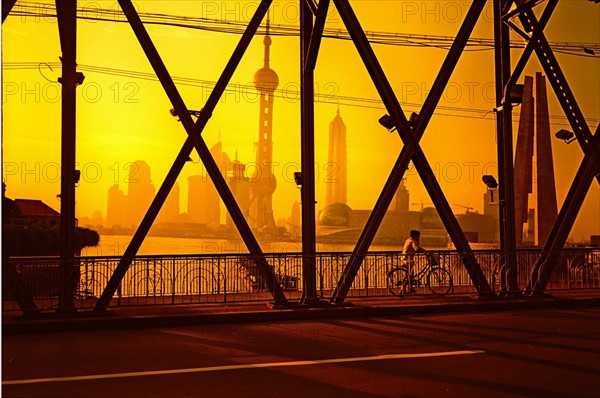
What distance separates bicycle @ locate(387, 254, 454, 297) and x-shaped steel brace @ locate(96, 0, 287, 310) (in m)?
3.40

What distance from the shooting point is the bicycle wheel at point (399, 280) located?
555 inches

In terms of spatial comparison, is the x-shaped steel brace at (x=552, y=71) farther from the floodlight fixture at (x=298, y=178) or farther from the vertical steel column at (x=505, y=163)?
the floodlight fixture at (x=298, y=178)

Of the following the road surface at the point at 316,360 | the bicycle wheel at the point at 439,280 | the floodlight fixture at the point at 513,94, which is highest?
the floodlight fixture at the point at 513,94

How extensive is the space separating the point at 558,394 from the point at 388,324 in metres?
4.99

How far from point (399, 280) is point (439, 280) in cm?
115

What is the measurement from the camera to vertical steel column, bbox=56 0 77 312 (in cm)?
1102

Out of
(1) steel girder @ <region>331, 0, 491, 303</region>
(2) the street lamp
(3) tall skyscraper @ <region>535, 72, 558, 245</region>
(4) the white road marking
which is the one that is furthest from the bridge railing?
(3) tall skyscraper @ <region>535, 72, 558, 245</region>

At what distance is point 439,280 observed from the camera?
48.4 ft

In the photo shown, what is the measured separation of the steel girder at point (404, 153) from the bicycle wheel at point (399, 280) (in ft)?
4.69

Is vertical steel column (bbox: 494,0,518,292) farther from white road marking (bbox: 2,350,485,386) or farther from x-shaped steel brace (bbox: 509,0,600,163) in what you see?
white road marking (bbox: 2,350,485,386)

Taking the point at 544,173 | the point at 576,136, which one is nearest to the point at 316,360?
the point at 576,136

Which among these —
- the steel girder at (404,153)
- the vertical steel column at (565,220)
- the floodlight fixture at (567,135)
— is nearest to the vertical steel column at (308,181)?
the steel girder at (404,153)

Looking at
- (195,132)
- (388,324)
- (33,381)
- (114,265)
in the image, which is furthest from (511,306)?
(33,381)

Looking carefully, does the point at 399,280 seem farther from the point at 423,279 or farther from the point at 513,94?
the point at 513,94
